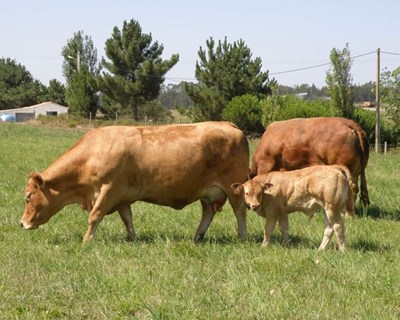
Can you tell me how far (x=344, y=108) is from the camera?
143 ft

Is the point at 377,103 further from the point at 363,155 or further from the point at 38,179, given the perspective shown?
the point at 38,179

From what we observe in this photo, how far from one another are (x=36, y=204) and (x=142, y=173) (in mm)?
1648

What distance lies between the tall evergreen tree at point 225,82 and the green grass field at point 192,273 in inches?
1758

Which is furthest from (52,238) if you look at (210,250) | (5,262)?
(210,250)

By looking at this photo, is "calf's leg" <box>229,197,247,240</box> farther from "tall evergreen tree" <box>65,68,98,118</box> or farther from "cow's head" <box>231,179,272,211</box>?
"tall evergreen tree" <box>65,68,98,118</box>

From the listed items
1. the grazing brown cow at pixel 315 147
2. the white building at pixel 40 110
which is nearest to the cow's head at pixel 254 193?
the grazing brown cow at pixel 315 147

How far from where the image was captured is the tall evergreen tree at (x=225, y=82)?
55.7 m

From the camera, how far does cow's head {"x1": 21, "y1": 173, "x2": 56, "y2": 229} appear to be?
32.4 ft

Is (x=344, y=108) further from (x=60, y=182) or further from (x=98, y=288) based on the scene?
(x=98, y=288)

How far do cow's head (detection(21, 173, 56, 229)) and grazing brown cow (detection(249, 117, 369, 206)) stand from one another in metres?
4.66

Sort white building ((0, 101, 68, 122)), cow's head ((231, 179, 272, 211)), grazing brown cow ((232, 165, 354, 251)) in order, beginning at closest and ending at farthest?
1. grazing brown cow ((232, 165, 354, 251))
2. cow's head ((231, 179, 272, 211))
3. white building ((0, 101, 68, 122))

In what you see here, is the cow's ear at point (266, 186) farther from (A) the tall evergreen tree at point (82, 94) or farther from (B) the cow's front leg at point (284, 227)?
(A) the tall evergreen tree at point (82, 94)

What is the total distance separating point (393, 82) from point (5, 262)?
46189mm

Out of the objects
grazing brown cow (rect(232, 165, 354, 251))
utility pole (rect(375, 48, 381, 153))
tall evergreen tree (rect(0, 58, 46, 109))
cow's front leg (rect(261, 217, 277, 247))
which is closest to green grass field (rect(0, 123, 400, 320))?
cow's front leg (rect(261, 217, 277, 247))
